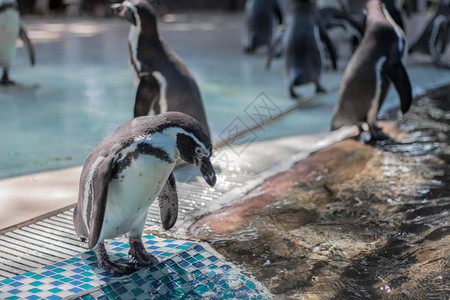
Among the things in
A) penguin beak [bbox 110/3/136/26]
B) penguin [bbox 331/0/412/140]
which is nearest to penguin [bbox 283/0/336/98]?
penguin [bbox 331/0/412/140]

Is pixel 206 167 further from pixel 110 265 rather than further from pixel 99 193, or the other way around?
pixel 110 265

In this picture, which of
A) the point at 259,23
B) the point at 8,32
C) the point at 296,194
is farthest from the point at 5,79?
the point at 296,194

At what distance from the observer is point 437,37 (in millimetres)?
7934

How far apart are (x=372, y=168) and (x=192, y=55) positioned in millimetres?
5741

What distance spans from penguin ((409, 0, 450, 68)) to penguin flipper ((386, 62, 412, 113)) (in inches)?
165

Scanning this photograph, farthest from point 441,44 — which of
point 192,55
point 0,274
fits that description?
point 0,274

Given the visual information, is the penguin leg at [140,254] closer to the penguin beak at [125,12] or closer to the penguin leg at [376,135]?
the penguin beak at [125,12]

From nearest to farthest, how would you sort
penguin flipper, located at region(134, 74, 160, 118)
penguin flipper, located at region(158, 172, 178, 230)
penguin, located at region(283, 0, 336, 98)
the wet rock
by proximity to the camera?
penguin flipper, located at region(158, 172, 178, 230) < the wet rock < penguin flipper, located at region(134, 74, 160, 118) < penguin, located at region(283, 0, 336, 98)

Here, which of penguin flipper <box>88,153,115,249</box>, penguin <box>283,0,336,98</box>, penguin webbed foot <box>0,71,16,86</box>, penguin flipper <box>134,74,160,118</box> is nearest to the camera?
penguin flipper <box>88,153,115,249</box>

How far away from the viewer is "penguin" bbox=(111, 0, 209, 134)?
11.8 ft

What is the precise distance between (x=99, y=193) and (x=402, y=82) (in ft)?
9.32

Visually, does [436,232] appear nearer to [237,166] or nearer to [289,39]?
[237,166]

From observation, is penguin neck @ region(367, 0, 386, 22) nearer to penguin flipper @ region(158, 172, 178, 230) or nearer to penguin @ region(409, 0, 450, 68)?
penguin flipper @ region(158, 172, 178, 230)

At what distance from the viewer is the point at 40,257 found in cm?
231
